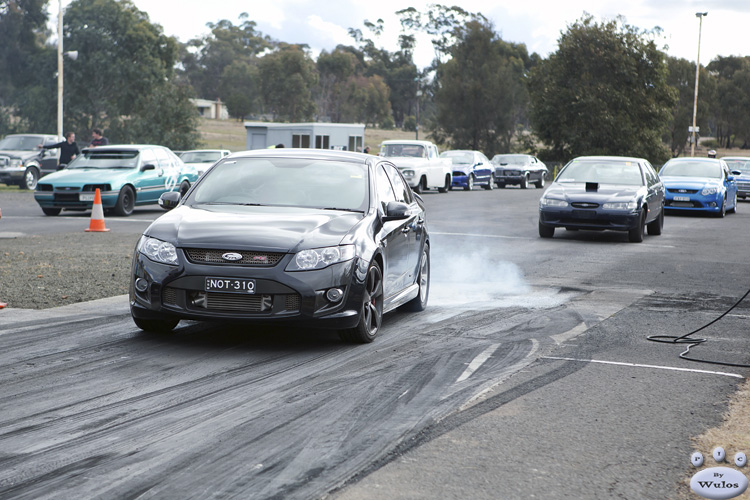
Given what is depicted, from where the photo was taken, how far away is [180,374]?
6.23 m

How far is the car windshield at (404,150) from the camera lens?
1358 inches

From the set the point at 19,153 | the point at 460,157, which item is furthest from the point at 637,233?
the point at 460,157

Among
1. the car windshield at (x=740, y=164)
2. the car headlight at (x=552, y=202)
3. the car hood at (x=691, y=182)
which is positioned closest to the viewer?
the car headlight at (x=552, y=202)

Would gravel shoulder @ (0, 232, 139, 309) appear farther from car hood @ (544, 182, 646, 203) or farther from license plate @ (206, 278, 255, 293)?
car hood @ (544, 182, 646, 203)

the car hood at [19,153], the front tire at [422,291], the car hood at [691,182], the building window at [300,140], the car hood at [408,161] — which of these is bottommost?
the front tire at [422,291]

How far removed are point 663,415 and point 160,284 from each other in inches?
141

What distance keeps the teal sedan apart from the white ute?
1144cm

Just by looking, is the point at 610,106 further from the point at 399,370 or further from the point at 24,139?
the point at 399,370

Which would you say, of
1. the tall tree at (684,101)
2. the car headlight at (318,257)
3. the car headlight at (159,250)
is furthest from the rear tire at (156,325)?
the tall tree at (684,101)

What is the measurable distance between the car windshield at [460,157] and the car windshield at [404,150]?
21.1 ft

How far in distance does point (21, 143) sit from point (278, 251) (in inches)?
1149

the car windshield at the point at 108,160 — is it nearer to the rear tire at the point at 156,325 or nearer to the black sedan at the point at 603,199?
the black sedan at the point at 603,199

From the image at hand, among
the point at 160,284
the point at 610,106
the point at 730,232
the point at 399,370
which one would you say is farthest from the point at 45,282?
the point at 610,106

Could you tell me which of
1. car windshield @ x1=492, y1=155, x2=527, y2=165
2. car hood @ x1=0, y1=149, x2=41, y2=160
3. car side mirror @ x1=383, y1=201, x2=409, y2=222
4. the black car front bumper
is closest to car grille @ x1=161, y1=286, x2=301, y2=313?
the black car front bumper
